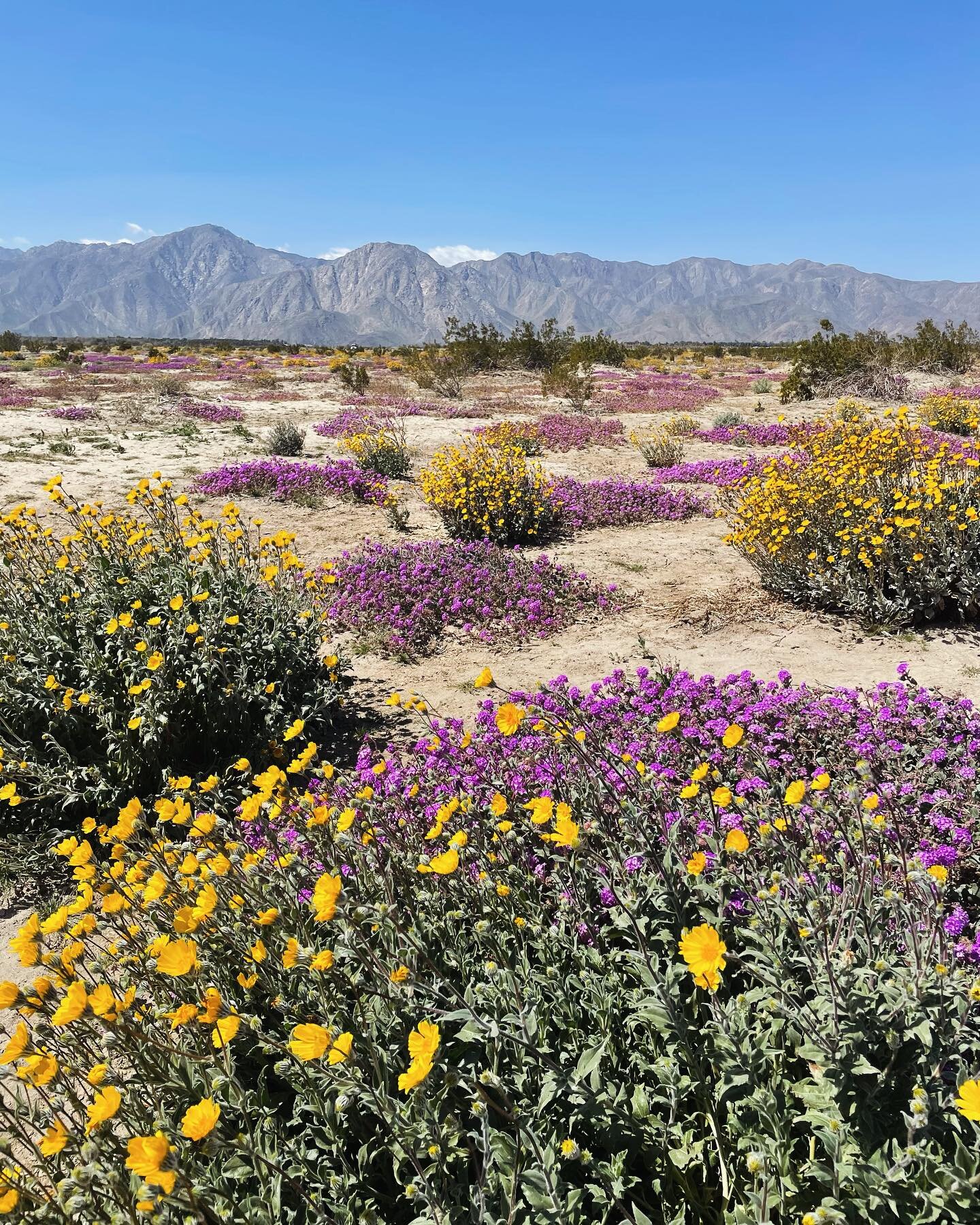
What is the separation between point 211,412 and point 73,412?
12.6 ft

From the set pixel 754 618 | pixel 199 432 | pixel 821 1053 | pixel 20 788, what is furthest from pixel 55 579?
pixel 199 432

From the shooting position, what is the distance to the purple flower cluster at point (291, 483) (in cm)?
1212

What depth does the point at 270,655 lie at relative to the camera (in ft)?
16.0

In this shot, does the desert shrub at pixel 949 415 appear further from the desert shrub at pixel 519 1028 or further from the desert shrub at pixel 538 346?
the desert shrub at pixel 538 346

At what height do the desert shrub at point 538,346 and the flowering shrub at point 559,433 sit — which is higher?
the desert shrub at point 538,346

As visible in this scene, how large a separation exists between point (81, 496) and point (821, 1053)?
12979 mm

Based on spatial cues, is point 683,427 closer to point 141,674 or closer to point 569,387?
point 569,387

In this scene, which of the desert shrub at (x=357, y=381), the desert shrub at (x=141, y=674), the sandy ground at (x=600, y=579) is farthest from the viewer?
the desert shrub at (x=357, y=381)

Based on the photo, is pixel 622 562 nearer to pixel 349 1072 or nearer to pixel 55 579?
pixel 55 579

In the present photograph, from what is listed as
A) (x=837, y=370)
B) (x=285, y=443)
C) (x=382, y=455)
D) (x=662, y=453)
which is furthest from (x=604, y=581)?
(x=837, y=370)

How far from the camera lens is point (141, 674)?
14.3ft

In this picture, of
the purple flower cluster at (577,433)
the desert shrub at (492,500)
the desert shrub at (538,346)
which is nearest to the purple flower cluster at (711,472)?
the purple flower cluster at (577,433)

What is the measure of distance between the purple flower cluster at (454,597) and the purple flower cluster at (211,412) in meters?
14.6

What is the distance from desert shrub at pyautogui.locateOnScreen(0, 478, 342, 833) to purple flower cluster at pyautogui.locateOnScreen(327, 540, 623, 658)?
1.77 m
